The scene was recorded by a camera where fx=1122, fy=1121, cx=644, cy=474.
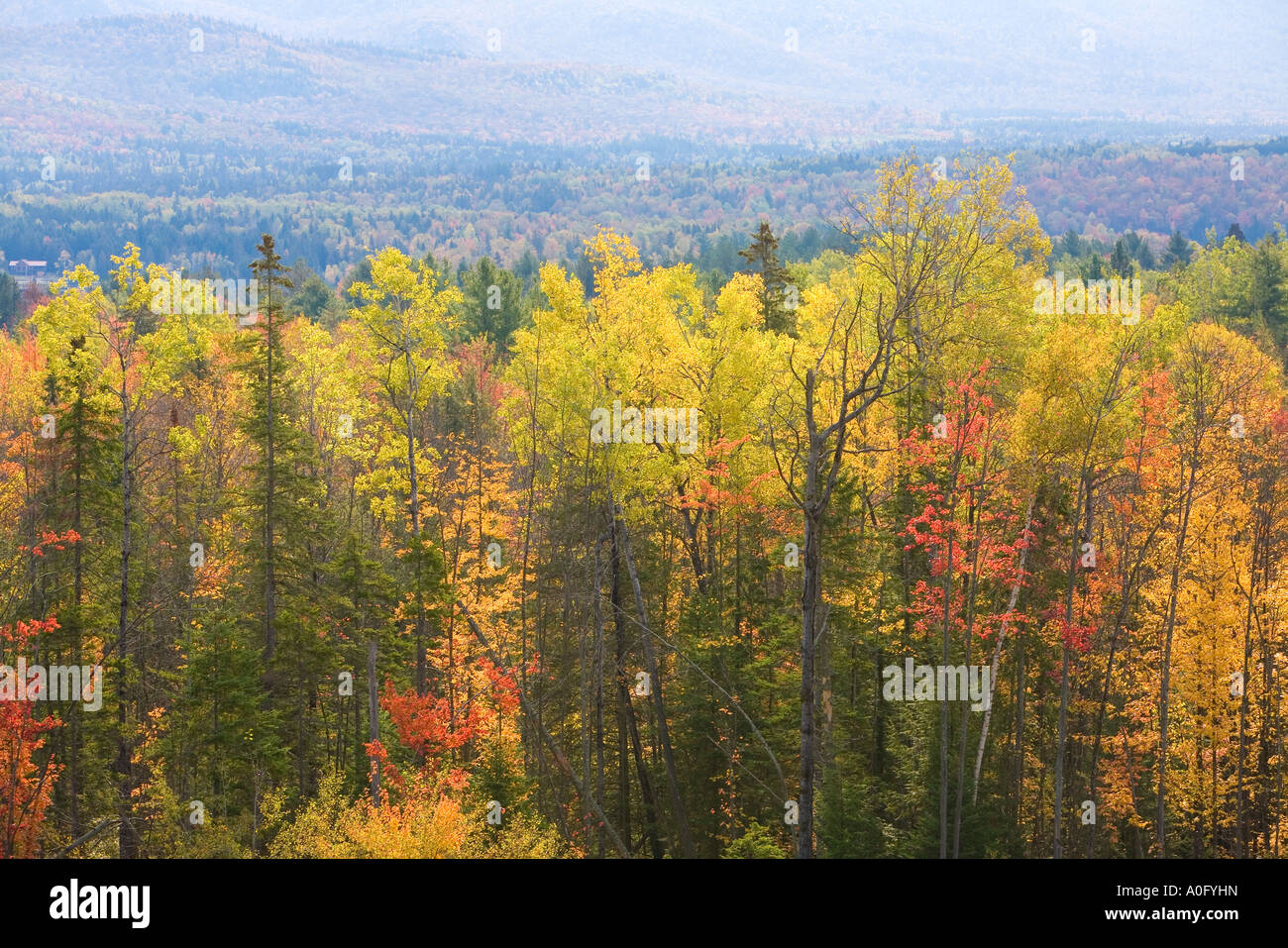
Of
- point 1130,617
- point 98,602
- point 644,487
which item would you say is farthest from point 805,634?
point 98,602

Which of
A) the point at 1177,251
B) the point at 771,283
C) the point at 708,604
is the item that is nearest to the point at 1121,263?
the point at 1177,251

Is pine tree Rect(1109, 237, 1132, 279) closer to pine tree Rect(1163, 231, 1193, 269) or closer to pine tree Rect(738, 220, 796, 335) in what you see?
pine tree Rect(1163, 231, 1193, 269)

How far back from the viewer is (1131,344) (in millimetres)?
25141

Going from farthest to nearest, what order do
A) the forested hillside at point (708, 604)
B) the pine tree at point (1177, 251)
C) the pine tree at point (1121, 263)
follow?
the pine tree at point (1177, 251), the pine tree at point (1121, 263), the forested hillside at point (708, 604)

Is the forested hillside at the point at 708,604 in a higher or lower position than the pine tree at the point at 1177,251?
lower

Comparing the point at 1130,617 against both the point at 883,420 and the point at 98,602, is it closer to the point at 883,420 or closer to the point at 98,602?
the point at 883,420

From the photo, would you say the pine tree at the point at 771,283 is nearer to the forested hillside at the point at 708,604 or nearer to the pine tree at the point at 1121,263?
the forested hillside at the point at 708,604

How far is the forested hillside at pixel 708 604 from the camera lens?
26.2 metres

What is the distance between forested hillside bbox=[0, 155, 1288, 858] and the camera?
86.1ft

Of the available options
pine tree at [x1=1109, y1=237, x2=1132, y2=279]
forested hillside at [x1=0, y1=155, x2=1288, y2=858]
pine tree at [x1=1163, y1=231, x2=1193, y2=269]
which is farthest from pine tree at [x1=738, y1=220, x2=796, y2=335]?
pine tree at [x1=1163, y1=231, x2=1193, y2=269]

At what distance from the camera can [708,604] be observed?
1128 inches

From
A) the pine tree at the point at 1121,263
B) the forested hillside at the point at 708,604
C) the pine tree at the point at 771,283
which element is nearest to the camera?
the forested hillside at the point at 708,604

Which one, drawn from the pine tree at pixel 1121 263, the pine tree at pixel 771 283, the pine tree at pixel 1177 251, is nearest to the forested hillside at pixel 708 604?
the pine tree at pixel 771 283

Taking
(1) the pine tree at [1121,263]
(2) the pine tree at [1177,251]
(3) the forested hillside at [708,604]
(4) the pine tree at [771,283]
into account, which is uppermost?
(2) the pine tree at [1177,251]
